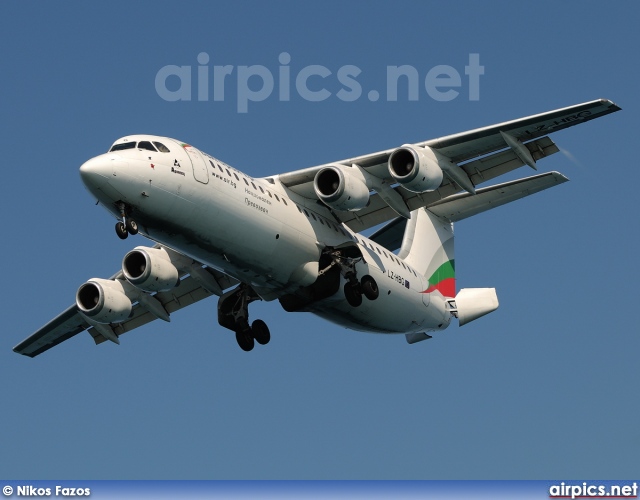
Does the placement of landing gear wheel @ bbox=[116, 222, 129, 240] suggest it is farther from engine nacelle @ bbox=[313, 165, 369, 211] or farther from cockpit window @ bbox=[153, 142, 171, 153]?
engine nacelle @ bbox=[313, 165, 369, 211]

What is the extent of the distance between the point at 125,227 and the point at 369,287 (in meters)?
4.87

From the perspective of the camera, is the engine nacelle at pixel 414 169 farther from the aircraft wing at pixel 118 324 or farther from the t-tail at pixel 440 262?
the aircraft wing at pixel 118 324

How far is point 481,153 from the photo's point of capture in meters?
21.7

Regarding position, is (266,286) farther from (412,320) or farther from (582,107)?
(582,107)

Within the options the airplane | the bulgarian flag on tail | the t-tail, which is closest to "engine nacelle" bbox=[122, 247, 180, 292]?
the airplane

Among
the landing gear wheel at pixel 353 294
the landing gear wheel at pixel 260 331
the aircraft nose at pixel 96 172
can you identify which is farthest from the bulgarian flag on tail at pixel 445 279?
the aircraft nose at pixel 96 172

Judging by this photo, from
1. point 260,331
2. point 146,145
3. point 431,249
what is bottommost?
point 260,331

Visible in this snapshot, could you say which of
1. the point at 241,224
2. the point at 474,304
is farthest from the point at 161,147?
the point at 474,304

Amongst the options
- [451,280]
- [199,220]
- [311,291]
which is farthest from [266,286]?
[451,280]

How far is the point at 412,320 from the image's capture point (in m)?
23.9

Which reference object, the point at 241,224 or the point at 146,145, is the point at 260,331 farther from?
the point at 146,145

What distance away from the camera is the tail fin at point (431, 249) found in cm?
2550

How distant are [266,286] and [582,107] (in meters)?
6.08

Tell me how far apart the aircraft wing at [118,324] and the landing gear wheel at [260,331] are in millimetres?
963
